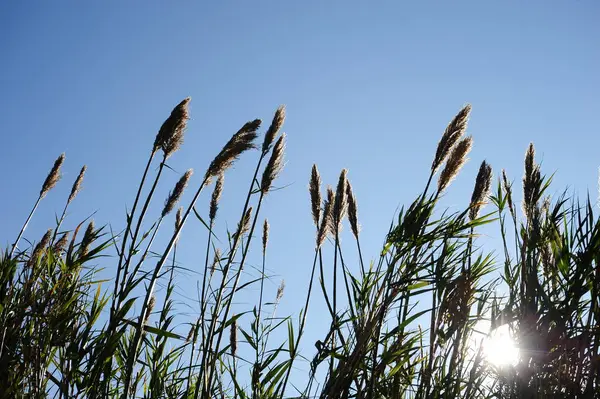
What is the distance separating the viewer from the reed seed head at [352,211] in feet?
10.1

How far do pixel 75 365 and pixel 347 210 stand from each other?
1.67 meters

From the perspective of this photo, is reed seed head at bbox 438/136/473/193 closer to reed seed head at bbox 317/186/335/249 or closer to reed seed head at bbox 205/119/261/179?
reed seed head at bbox 317/186/335/249

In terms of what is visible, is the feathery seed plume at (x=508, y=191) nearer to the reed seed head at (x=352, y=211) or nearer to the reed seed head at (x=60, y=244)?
the reed seed head at (x=352, y=211)

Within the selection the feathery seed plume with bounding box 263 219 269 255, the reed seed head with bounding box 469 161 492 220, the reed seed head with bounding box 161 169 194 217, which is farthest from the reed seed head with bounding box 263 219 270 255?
the reed seed head with bounding box 469 161 492 220

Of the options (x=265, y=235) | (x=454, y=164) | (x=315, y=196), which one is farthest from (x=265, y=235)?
(x=454, y=164)

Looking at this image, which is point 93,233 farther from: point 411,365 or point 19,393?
point 411,365

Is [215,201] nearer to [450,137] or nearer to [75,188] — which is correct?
[75,188]

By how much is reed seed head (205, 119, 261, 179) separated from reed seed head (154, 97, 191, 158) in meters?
0.25

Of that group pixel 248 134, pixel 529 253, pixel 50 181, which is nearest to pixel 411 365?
pixel 529 253

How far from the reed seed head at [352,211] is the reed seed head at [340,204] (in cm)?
9

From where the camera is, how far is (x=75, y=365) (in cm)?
254

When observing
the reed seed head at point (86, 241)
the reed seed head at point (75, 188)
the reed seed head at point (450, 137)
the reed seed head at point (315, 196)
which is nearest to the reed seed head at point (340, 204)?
the reed seed head at point (315, 196)

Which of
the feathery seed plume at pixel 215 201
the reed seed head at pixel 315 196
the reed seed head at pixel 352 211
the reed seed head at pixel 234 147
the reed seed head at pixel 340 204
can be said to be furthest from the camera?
the feathery seed plume at pixel 215 201

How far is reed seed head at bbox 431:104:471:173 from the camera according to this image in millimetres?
2885
